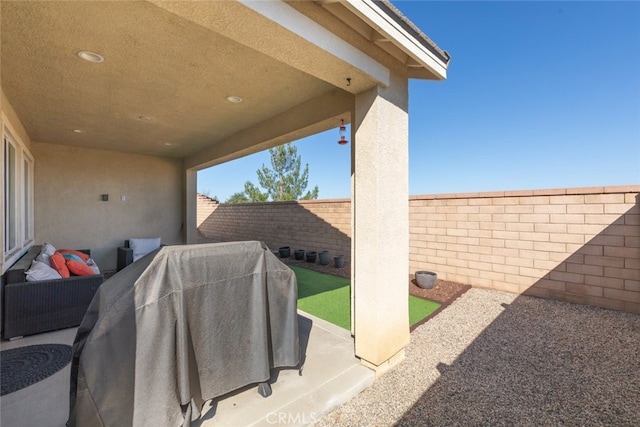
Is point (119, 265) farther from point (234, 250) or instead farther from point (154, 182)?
point (234, 250)

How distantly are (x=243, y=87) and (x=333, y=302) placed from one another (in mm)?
3715

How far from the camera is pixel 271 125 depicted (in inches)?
193

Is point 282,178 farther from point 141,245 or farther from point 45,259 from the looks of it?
point 45,259

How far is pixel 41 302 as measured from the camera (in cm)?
352

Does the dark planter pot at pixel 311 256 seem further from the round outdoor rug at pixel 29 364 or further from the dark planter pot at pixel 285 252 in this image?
the round outdoor rug at pixel 29 364

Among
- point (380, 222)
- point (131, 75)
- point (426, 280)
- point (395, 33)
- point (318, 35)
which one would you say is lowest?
point (426, 280)

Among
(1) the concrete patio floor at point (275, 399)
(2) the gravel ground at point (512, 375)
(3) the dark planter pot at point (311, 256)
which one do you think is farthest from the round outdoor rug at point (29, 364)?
(3) the dark planter pot at point (311, 256)

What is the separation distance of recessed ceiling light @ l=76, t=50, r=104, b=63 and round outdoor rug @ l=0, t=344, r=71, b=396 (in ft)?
10.7

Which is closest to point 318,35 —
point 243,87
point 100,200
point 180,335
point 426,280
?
point 243,87

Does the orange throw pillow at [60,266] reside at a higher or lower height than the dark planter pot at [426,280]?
higher

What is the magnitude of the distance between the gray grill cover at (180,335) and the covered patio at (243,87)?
1046mm

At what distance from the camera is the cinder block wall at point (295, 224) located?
8125mm

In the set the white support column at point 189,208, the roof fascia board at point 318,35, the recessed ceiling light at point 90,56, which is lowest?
the white support column at point 189,208

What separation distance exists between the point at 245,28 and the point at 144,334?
212 cm
